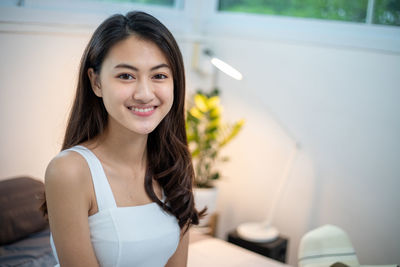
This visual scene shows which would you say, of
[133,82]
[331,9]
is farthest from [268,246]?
[133,82]

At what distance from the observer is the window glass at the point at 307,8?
8.80 feet

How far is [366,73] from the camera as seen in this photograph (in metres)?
2.58

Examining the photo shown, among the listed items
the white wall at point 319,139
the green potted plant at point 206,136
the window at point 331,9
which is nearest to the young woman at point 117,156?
the green potted plant at point 206,136

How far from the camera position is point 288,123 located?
2867mm

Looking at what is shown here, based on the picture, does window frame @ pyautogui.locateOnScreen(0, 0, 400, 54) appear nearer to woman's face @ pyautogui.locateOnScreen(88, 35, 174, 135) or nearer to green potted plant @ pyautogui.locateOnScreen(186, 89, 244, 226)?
green potted plant @ pyautogui.locateOnScreen(186, 89, 244, 226)

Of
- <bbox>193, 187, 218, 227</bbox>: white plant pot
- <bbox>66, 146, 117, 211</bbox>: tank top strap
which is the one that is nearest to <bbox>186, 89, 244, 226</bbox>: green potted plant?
<bbox>193, 187, 218, 227</bbox>: white plant pot

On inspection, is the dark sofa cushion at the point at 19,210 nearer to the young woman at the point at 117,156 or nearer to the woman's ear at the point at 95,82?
the young woman at the point at 117,156

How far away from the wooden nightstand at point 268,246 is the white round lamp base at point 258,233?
0.02 m

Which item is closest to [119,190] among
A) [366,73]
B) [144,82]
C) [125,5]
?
[144,82]

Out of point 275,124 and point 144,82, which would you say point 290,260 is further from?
point 144,82

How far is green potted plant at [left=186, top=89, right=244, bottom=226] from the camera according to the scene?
2.84 meters

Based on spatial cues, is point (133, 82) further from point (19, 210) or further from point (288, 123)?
point (288, 123)

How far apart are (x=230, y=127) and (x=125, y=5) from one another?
100cm

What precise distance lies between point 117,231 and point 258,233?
155 cm
